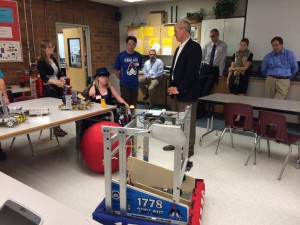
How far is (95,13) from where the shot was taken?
639 centimetres

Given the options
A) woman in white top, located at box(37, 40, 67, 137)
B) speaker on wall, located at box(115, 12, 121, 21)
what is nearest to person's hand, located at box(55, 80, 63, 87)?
woman in white top, located at box(37, 40, 67, 137)

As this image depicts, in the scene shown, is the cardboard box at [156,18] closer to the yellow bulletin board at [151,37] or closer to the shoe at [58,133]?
the yellow bulletin board at [151,37]

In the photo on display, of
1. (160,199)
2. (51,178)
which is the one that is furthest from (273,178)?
(51,178)

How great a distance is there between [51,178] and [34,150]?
3.00 ft

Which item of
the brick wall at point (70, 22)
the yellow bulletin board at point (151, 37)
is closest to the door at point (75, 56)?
the brick wall at point (70, 22)

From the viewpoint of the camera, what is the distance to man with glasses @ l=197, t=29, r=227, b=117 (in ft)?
17.0

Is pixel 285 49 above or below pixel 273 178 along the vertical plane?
above

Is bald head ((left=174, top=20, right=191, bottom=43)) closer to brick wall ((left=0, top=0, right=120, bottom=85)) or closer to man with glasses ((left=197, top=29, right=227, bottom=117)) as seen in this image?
man with glasses ((left=197, top=29, right=227, bottom=117))

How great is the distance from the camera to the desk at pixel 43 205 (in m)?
0.94

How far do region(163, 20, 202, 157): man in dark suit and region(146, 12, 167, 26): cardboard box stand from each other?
3611mm

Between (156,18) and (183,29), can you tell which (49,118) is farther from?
(156,18)

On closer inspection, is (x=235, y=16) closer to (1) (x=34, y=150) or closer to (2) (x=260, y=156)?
(2) (x=260, y=156)

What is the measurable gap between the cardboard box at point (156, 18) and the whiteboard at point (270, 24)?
2122 mm

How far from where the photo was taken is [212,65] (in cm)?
527
